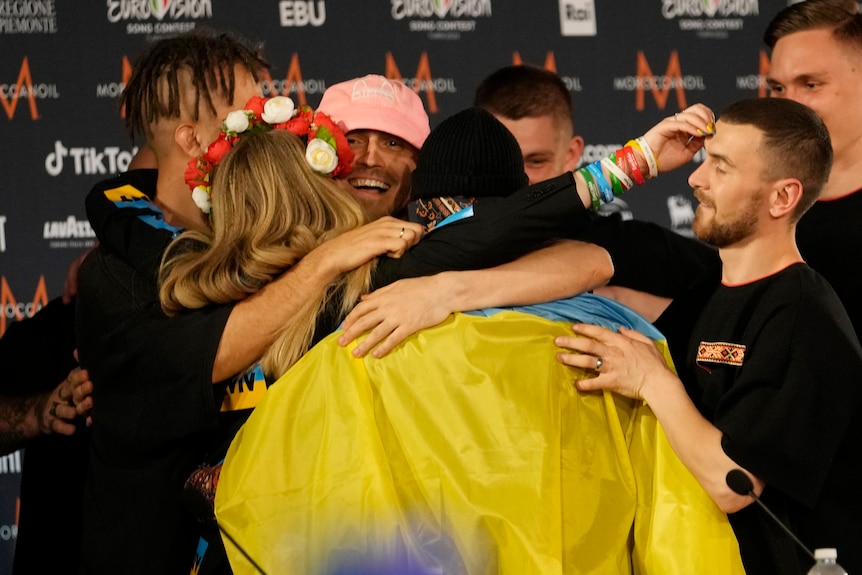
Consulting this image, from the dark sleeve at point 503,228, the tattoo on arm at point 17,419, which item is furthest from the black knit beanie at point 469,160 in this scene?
the tattoo on arm at point 17,419

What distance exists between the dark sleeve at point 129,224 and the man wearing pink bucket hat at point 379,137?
488mm

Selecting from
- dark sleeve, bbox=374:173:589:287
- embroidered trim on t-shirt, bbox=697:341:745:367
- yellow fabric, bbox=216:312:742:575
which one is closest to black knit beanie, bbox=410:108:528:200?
dark sleeve, bbox=374:173:589:287

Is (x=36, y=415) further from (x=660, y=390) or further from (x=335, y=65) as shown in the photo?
(x=335, y=65)

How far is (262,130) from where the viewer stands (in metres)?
2.42

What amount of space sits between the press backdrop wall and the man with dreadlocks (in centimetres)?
176

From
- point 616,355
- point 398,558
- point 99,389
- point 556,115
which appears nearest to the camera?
point 398,558

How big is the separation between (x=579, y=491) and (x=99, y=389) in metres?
1.05

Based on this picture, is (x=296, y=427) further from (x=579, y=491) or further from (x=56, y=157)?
(x=56, y=157)

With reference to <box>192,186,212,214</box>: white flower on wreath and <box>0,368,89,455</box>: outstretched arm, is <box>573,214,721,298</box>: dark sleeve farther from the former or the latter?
<box>0,368,89,455</box>: outstretched arm

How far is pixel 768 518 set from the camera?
206cm

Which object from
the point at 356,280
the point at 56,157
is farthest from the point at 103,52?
the point at 356,280

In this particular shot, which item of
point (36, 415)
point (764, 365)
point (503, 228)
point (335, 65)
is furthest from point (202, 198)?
point (335, 65)

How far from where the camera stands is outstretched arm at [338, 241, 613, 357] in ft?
6.82

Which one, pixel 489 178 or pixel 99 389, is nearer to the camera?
pixel 489 178
